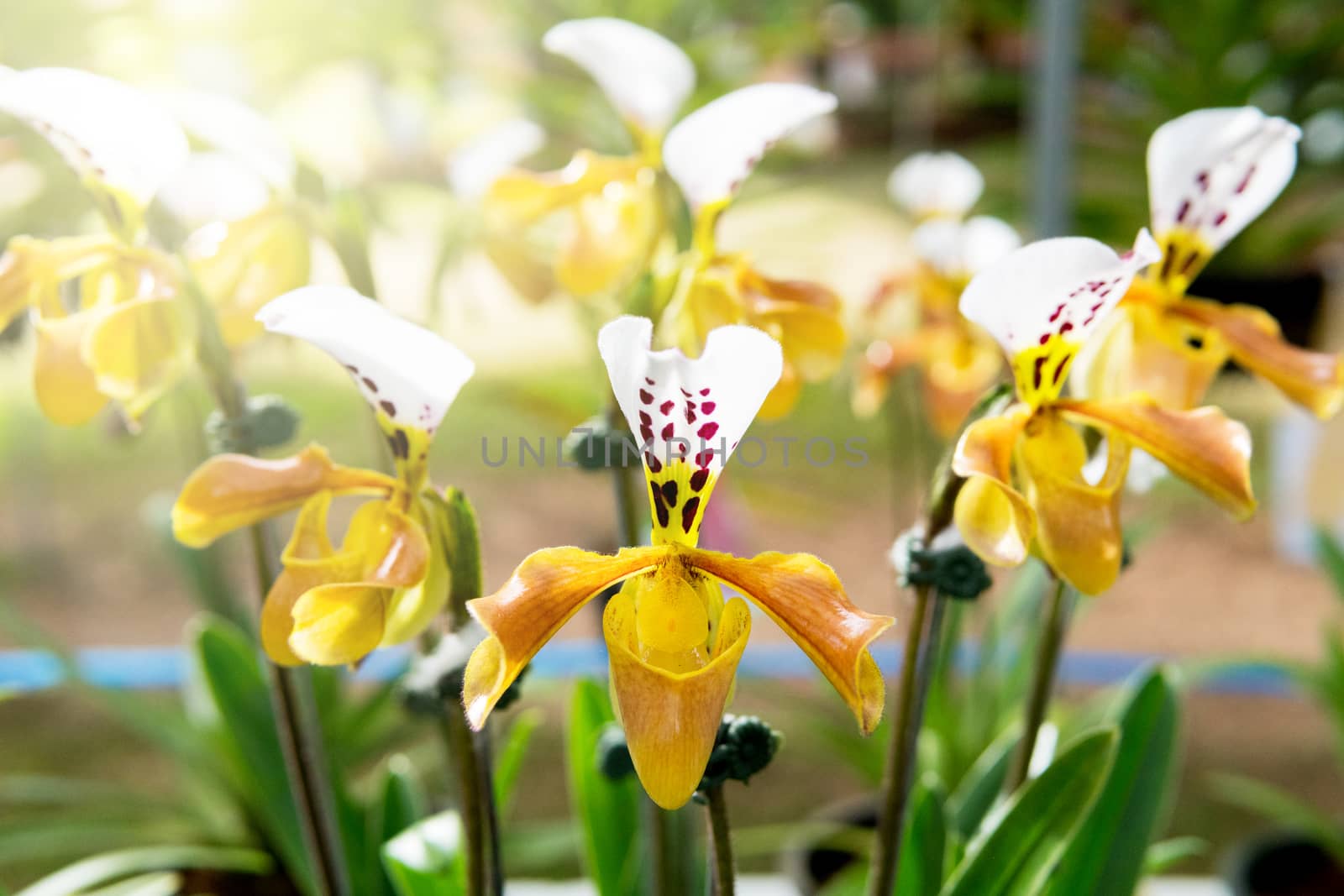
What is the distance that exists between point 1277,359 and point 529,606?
1.29 feet

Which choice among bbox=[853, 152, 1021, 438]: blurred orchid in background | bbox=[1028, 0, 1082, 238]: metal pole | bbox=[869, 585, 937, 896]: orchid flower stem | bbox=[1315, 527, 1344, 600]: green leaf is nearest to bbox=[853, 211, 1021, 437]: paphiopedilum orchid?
bbox=[853, 152, 1021, 438]: blurred orchid in background

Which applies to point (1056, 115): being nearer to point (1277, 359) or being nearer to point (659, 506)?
point (1277, 359)

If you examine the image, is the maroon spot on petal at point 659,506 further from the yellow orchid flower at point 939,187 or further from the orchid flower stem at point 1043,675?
the yellow orchid flower at point 939,187

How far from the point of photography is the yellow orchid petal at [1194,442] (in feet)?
1.35

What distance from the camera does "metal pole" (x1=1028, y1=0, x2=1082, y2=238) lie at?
1.17m

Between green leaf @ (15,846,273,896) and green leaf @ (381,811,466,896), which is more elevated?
green leaf @ (381,811,466,896)

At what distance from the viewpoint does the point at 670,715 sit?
36 cm

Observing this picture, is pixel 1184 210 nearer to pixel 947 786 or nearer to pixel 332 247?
pixel 332 247

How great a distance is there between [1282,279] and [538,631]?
106 inches

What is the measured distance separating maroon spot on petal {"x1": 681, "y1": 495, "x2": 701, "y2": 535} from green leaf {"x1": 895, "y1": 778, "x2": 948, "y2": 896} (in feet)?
1.03

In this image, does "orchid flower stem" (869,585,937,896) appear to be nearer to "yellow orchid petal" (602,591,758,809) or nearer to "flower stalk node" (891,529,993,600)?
"flower stalk node" (891,529,993,600)

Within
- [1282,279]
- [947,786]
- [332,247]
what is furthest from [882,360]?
[1282,279]

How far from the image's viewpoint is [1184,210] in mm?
513

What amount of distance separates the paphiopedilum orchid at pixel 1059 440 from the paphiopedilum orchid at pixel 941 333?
1.71 ft
